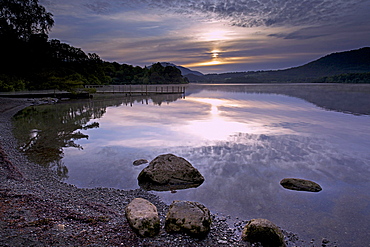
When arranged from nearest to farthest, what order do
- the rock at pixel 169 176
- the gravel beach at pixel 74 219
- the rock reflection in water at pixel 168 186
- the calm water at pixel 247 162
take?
the gravel beach at pixel 74 219, the calm water at pixel 247 162, the rock reflection in water at pixel 168 186, the rock at pixel 169 176

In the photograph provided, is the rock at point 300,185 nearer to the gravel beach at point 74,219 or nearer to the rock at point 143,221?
the gravel beach at point 74,219

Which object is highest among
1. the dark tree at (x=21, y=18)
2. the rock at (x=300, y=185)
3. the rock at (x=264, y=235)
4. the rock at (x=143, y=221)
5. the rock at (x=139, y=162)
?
the dark tree at (x=21, y=18)

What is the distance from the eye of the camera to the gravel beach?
14.4ft

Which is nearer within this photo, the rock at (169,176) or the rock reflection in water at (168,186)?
the rock reflection in water at (168,186)

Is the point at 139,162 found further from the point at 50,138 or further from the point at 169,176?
the point at 50,138

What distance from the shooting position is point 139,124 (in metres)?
19.7

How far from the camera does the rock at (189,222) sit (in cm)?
487

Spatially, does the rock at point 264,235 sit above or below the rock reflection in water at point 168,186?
above

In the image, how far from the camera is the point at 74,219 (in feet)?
16.8

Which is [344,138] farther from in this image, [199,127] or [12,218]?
[12,218]

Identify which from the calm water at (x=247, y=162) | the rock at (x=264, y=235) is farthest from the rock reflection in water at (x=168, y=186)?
the rock at (x=264, y=235)

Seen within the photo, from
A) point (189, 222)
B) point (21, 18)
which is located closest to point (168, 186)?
point (189, 222)

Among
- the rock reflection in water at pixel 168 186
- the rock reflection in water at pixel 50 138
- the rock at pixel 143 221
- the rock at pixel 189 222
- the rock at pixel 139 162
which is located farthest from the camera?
the rock at pixel 139 162

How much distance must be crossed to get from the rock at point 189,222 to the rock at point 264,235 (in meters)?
0.82
